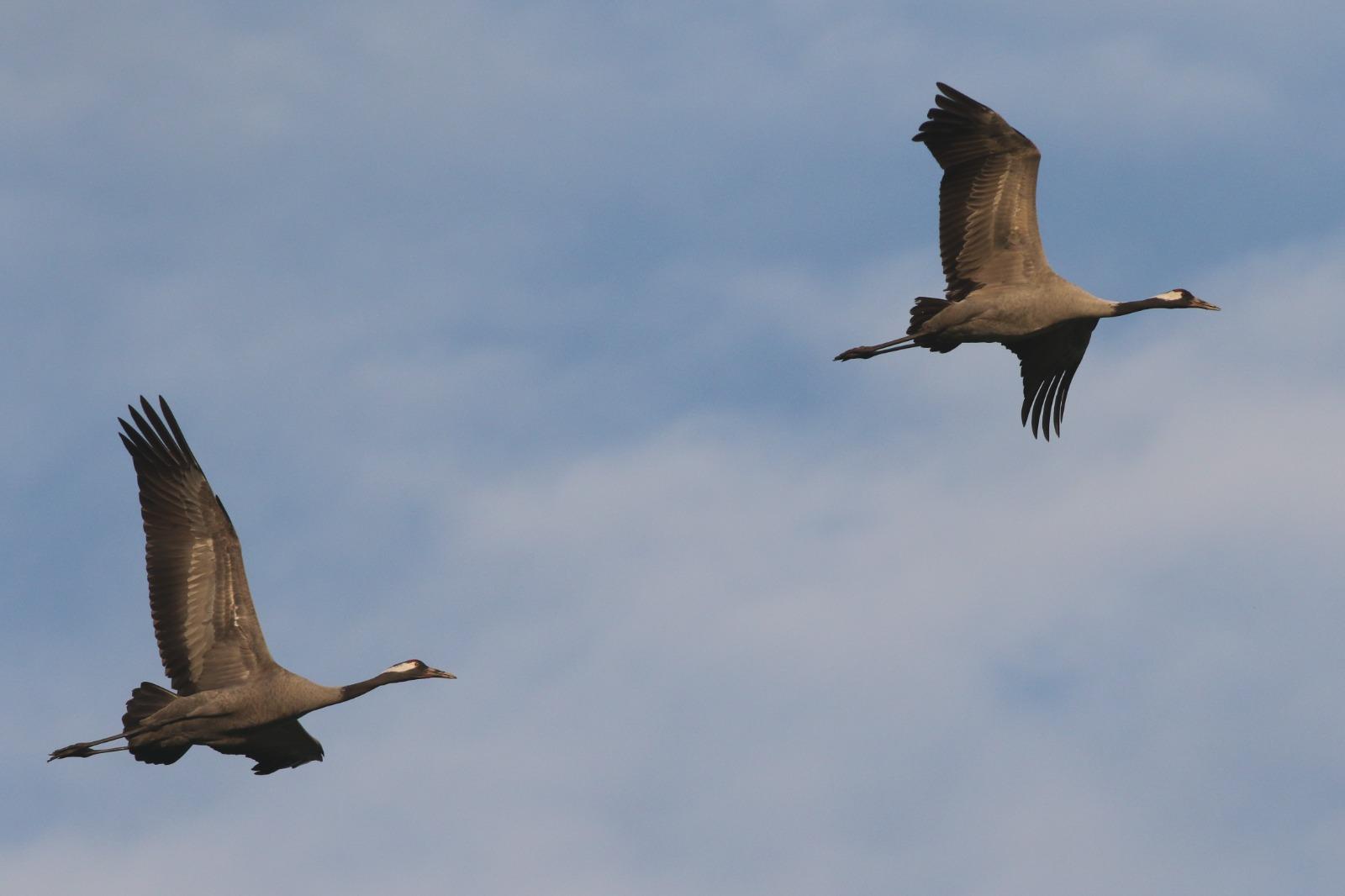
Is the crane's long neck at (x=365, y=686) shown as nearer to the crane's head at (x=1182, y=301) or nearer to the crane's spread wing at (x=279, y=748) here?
the crane's spread wing at (x=279, y=748)

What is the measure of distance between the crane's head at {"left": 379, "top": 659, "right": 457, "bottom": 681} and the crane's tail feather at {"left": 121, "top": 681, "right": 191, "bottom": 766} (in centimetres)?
183

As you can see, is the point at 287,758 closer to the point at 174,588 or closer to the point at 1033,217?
the point at 174,588

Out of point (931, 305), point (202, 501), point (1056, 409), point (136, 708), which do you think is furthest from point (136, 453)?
point (1056, 409)

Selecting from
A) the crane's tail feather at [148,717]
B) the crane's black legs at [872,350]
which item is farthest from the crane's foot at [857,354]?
the crane's tail feather at [148,717]

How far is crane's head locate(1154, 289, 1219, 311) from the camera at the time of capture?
18969 mm

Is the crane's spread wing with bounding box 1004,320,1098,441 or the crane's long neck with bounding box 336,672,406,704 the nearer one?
the crane's long neck with bounding box 336,672,406,704

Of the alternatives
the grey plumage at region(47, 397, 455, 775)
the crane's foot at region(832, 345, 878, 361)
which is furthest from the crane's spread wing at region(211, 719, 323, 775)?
the crane's foot at region(832, 345, 878, 361)

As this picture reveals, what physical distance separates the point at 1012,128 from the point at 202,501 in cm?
801

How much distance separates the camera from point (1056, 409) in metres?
20.1

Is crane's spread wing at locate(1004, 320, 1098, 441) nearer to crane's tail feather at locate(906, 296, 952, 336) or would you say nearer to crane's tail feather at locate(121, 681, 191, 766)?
crane's tail feather at locate(906, 296, 952, 336)

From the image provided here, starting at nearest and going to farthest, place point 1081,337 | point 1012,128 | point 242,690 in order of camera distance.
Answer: point 242,690
point 1012,128
point 1081,337

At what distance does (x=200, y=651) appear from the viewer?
55.1ft

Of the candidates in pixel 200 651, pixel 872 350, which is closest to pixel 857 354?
pixel 872 350

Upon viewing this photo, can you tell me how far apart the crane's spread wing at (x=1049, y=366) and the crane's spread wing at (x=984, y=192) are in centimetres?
124
